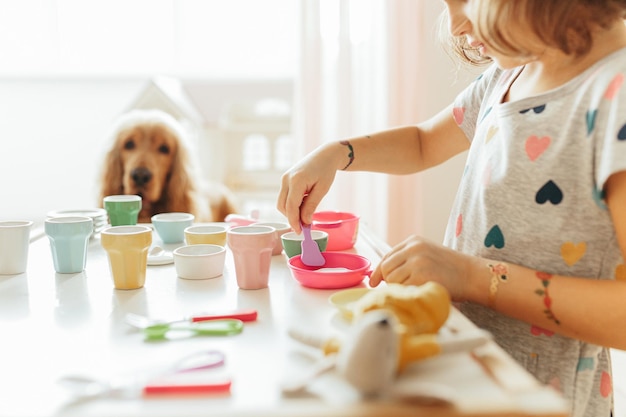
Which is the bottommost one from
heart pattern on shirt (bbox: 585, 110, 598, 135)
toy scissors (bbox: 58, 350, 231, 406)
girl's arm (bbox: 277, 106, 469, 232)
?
toy scissors (bbox: 58, 350, 231, 406)

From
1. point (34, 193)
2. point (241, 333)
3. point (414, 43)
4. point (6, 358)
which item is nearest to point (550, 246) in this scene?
point (241, 333)

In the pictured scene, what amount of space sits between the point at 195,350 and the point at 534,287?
38cm

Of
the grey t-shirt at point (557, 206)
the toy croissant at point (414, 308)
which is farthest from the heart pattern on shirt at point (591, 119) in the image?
the toy croissant at point (414, 308)

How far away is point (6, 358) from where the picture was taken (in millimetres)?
577

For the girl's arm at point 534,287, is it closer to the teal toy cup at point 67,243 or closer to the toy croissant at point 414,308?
the toy croissant at point 414,308

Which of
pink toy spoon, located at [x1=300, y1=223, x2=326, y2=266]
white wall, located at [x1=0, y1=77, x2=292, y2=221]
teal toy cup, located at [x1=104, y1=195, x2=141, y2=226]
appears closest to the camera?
pink toy spoon, located at [x1=300, y1=223, x2=326, y2=266]

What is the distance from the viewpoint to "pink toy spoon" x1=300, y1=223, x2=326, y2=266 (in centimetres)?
88

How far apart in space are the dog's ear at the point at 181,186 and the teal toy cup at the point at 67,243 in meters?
1.11

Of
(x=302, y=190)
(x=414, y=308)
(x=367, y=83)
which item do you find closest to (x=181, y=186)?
(x=367, y=83)

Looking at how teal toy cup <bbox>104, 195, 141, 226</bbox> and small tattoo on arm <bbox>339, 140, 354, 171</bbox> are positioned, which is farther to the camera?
teal toy cup <bbox>104, 195, 141, 226</bbox>

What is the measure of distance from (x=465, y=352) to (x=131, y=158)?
163 centimetres

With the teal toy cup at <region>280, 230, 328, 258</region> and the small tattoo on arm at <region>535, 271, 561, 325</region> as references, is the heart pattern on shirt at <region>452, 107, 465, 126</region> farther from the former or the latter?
the small tattoo on arm at <region>535, 271, 561, 325</region>

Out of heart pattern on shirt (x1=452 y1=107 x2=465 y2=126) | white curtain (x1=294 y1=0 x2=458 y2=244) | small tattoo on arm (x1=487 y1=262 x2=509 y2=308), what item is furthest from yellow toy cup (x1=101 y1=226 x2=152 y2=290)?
white curtain (x1=294 y1=0 x2=458 y2=244)

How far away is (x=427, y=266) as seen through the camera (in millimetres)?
699
